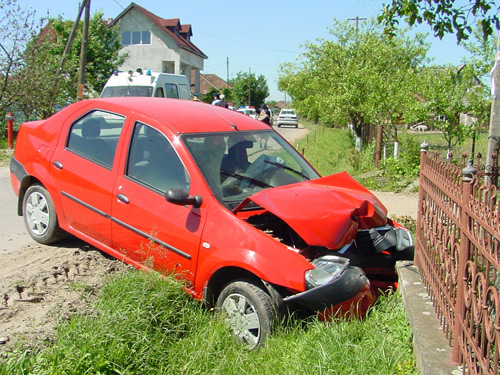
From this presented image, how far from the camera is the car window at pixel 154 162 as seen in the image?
15.2 feet

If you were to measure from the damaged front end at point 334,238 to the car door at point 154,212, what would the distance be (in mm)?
513

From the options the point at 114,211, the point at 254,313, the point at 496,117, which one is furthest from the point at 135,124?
the point at 496,117

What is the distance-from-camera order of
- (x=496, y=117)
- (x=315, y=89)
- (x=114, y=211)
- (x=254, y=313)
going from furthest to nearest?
(x=315, y=89), (x=496, y=117), (x=114, y=211), (x=254, y=313)

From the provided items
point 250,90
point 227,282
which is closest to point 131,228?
point 227,282

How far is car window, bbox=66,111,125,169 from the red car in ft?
0.04

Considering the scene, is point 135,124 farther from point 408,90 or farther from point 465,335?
point 408,90

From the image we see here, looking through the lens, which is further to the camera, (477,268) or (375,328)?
(375,328)

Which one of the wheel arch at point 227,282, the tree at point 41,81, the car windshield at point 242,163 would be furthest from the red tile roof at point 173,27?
the wheel arch at point 227,282

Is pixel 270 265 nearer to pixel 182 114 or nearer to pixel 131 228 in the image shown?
pixel 131 228

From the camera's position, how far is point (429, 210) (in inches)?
163

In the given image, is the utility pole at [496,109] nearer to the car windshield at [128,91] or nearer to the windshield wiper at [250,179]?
the windshield wiper at [250,179]

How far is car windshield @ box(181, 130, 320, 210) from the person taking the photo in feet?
15.2

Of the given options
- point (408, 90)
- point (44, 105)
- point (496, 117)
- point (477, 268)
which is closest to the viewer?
point (477, 268)

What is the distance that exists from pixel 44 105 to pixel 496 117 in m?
16.2
